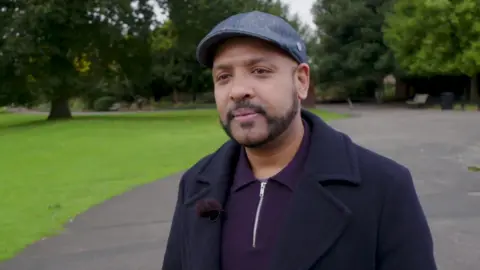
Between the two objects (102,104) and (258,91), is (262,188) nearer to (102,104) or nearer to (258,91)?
(258,91)

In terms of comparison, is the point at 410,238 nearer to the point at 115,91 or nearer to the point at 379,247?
the point at 379,247

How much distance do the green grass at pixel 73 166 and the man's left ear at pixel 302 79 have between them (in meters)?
5.52

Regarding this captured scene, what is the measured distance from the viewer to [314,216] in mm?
1868

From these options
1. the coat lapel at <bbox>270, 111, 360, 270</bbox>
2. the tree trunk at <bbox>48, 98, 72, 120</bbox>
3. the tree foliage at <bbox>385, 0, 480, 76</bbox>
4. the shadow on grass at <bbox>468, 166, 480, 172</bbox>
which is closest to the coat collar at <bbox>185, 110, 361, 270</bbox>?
the coat lapel at <bbox>270, 111, 360, 270</bbox>

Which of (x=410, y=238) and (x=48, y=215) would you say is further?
(x=48, y=215)

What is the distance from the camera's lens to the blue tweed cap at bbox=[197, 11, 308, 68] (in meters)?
1.92

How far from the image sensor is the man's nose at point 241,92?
198 centimetres

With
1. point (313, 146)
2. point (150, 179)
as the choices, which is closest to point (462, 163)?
point (150, 179)

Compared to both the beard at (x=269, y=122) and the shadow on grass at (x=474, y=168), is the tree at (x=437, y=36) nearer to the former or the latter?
the shadow on grass at (x=474, y=168)

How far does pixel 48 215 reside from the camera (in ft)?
28.8

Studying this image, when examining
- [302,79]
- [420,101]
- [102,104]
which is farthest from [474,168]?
[102,104]

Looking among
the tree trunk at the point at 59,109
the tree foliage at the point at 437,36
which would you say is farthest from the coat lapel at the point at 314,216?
the tree foliage at the point at 437,36

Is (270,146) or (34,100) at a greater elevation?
(270,146)

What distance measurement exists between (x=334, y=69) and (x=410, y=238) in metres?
45.3
